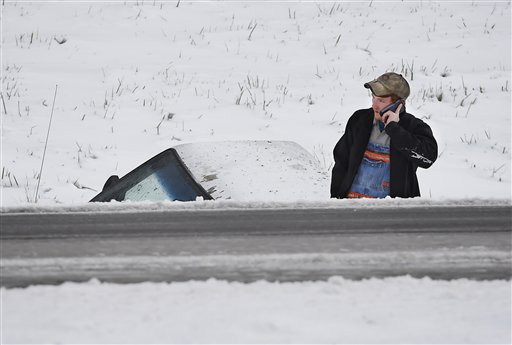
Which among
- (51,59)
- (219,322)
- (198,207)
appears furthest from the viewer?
(51,59)

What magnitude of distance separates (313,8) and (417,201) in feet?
44.7

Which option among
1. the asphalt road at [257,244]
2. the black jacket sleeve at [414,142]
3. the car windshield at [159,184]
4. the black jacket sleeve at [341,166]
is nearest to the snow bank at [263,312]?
the asphalt road at [257,244]

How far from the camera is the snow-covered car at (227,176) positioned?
17.2 feet

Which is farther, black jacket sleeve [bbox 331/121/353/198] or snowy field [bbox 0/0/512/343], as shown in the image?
black jacket sleeve [bbox 331/121/353/198]

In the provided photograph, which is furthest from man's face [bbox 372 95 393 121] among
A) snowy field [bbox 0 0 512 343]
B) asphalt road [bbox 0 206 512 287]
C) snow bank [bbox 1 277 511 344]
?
snow bank [bbox 1 277 511 344]

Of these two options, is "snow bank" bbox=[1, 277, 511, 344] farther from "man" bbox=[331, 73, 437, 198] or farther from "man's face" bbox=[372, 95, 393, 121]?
"man's face" bbox=[372, 95, 393, 121]

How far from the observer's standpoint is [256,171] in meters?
5.50

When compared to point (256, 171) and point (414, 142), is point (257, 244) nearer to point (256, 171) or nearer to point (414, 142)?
point (414, 142)

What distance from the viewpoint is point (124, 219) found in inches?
163

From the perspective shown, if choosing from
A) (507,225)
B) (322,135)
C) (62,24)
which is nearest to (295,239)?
(507,225)

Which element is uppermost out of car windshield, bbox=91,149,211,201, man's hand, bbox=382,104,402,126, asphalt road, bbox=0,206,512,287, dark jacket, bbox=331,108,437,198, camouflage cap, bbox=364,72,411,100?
camouflage cap, bbox=364,72,411,100

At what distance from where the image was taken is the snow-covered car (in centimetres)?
525

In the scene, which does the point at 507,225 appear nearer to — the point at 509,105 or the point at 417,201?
the point at 417,201

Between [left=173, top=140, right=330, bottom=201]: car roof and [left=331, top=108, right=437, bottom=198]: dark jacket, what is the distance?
0.24m
